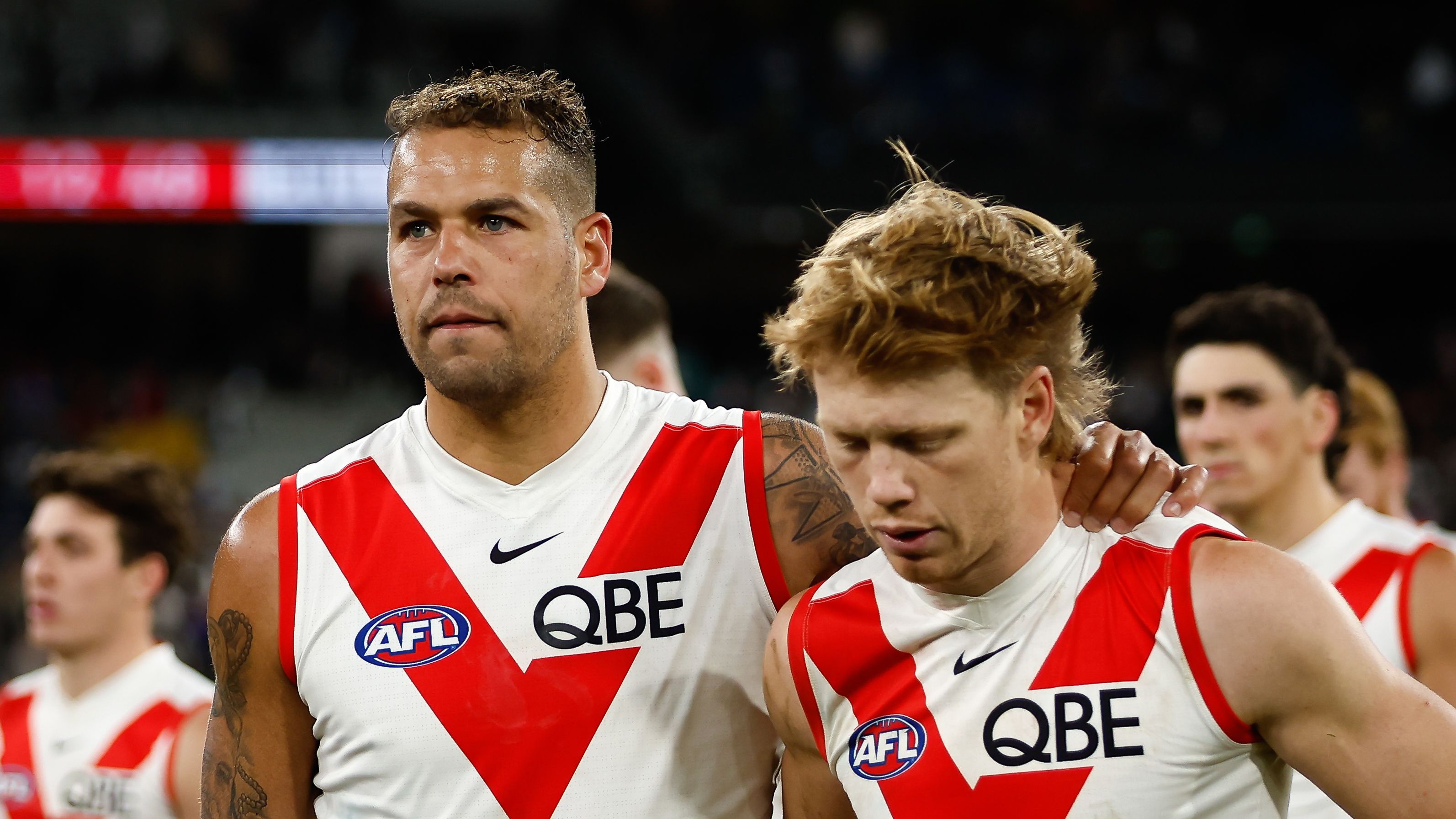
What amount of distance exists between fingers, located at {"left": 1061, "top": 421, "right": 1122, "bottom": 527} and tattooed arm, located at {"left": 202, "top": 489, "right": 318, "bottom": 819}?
1.46 m

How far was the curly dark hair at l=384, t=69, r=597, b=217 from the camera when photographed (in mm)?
2641

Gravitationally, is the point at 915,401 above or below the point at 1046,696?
above

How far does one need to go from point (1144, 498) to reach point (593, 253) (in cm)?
117

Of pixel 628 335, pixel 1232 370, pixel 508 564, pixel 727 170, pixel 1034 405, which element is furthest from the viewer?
pixel 727 170

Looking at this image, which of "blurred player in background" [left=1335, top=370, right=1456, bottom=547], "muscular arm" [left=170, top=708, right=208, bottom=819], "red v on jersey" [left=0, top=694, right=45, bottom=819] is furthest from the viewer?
"blurred player in background" [left=1335, top=370, right=1456, bottom=547]

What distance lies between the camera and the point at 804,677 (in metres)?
2.44

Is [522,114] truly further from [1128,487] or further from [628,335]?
[628,335]

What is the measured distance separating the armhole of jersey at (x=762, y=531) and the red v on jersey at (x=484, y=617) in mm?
36

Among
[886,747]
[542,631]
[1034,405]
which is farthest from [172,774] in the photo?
[1034,405]

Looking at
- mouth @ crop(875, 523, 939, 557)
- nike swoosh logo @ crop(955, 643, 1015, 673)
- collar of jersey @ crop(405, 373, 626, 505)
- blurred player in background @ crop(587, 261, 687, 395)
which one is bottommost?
nike swoosh logo @ crop(955, 643, 1015, 673)

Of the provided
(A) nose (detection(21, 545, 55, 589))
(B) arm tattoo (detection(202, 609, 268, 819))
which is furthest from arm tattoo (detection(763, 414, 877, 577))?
(A) nose (detection(21, 545, 55, 589))

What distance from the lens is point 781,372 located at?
8.44 feet

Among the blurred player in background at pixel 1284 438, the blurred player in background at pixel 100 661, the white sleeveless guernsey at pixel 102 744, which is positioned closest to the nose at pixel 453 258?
the blurred player in background at pixel 1284 438

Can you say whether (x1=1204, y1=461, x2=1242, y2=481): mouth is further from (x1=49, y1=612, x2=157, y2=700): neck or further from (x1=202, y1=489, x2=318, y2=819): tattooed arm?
(x1=49, y1=612, x2=157, y2=700): neck
